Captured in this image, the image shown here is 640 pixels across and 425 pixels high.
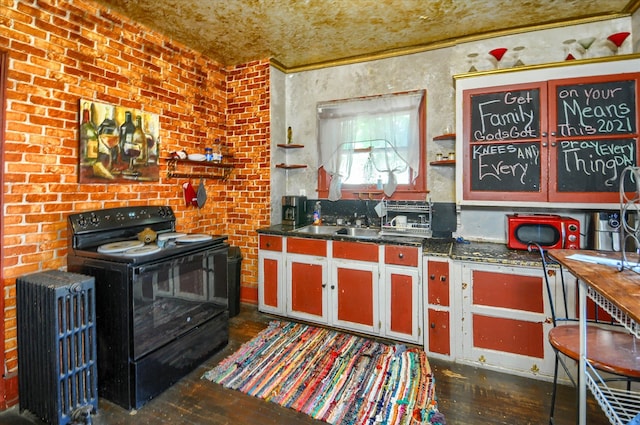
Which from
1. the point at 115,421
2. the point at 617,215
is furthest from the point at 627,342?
the point at 115,421

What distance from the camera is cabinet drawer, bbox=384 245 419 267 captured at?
259 centimetres

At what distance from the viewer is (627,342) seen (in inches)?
59.4

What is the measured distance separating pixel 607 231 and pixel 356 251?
185 centimetres

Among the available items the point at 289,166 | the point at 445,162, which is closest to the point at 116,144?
the point at 289,166

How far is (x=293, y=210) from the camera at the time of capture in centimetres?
356

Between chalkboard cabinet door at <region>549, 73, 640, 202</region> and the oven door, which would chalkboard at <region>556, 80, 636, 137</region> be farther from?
the oven door

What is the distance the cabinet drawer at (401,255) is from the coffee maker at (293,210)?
1223mm

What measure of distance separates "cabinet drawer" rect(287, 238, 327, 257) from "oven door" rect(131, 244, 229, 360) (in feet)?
2.29

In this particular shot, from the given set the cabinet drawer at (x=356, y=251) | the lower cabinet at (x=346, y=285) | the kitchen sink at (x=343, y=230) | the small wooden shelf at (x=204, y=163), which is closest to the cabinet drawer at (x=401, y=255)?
the lower cabinet at (x=346, y=285)

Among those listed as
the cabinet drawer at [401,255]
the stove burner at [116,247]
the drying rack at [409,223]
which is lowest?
the cabinet drawer at [401,255]

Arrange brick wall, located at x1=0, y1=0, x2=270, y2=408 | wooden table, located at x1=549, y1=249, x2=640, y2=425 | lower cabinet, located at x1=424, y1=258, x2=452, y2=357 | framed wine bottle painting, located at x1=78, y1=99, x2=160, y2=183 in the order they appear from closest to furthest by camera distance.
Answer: wooden table, located at x1=549, y1=249, x2=640, y2=425, brick wall, located at x1=0, y1=0, x2=270, y2=408, framed wine bottle painting, located at x1=78, y1=99, x2=160, y2=183, lower cabinet, located at x1=424, y1=258, x2=452, y2=357

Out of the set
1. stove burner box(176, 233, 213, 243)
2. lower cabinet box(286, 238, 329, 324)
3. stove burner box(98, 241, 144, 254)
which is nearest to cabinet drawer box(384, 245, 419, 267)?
lower cabinet box(286, 238, 329, 324)

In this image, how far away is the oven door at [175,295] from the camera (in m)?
1.89

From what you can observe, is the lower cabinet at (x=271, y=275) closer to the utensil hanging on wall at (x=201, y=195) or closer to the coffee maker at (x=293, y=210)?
the coffee maker at (x=293, y=210)
